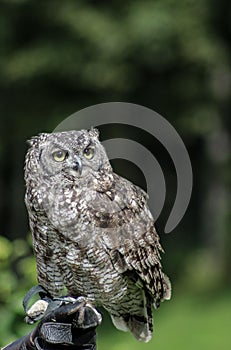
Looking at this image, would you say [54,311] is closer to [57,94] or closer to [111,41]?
[111,41]

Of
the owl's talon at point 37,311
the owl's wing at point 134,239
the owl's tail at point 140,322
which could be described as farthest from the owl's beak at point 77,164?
the owl's tail at point 140,322

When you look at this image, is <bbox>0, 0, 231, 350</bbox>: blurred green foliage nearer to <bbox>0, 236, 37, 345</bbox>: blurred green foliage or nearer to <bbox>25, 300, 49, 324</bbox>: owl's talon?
<bbox>0, 236, 37, 345</bbox>: blurred green foliage

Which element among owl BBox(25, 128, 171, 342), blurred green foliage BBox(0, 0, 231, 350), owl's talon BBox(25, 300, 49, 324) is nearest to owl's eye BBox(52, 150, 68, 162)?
owl BBox(25, 128, 171, 342)

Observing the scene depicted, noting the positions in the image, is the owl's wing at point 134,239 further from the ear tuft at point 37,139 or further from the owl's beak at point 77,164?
the ear tuft at point 37,139

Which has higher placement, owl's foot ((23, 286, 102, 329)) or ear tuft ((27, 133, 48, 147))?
ear tuft ((27, 133, 48, 147))

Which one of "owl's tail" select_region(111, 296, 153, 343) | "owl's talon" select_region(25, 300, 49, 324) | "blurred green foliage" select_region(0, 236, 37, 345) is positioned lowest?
"blurred green foliage" select_region(0, 236, 37, 345)

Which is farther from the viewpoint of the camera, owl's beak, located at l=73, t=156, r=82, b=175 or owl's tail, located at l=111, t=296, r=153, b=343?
owl's tail, located at l=111, t=296, r=153, b=343

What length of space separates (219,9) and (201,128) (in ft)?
6.09

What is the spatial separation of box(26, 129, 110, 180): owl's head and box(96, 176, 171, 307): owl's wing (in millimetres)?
198

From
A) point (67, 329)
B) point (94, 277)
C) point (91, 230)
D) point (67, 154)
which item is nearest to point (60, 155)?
point (67, 154)

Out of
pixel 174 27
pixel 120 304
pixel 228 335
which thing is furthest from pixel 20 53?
pixel 120 304

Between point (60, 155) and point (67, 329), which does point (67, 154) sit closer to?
point (60, 155)

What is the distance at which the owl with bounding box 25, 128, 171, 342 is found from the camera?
8.56 feet

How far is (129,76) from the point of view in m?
10.2
